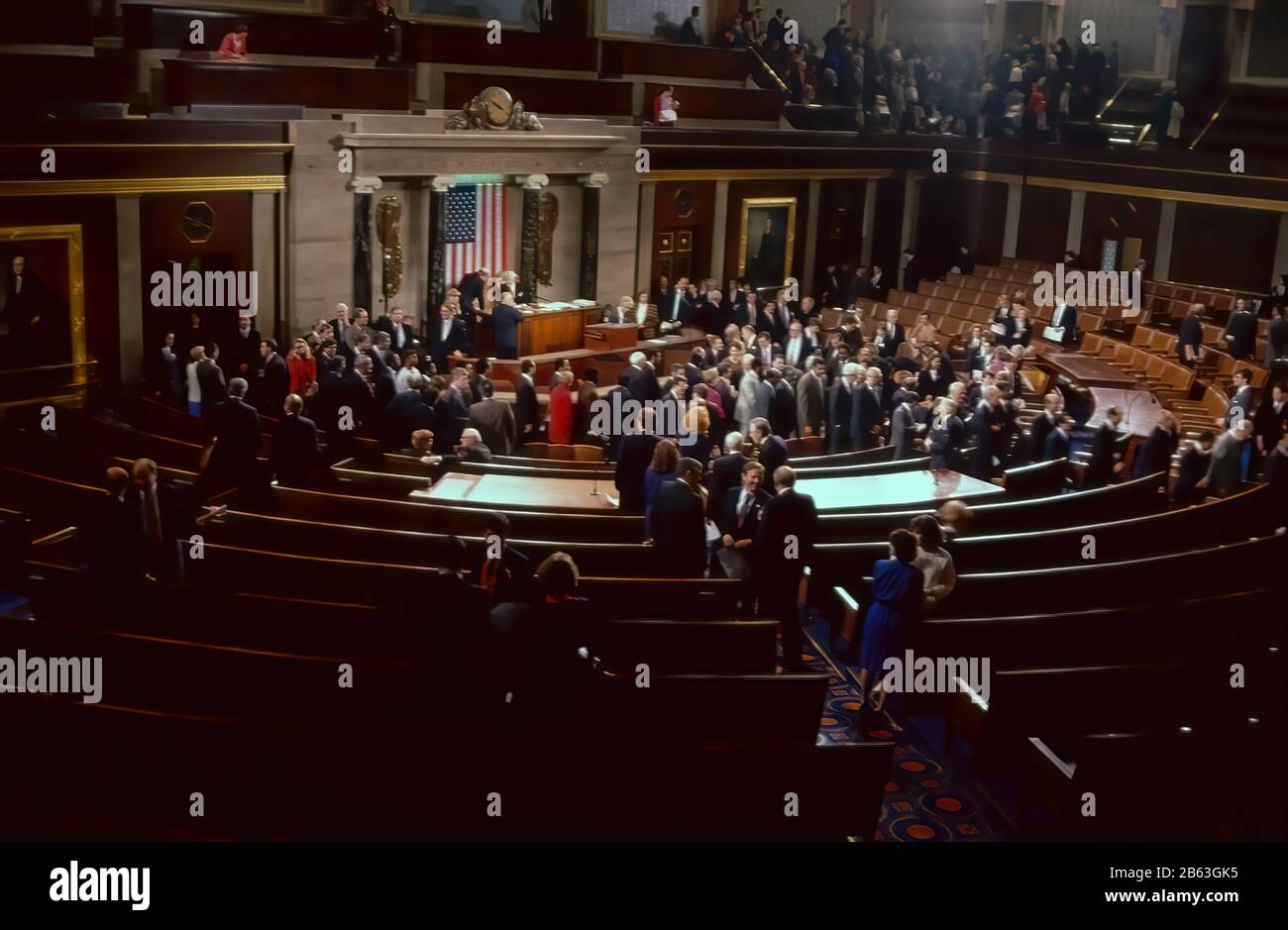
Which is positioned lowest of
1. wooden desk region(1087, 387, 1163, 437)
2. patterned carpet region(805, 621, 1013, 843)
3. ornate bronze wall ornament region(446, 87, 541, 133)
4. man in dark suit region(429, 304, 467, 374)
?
patterned carpet region(805, 621, 1013, 843)

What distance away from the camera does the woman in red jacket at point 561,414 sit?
1288 centimetres

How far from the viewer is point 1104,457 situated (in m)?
11.9

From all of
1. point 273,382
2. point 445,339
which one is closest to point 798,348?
point 445,339

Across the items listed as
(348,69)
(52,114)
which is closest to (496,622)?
(52,114)

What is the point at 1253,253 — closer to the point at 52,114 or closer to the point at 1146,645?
the point at 1146,645

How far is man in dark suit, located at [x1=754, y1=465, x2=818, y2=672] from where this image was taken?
8.21m

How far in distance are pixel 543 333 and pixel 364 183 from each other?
3006mm

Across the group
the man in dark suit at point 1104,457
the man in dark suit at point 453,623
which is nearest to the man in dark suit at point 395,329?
the man in dark suit at point 1104,457

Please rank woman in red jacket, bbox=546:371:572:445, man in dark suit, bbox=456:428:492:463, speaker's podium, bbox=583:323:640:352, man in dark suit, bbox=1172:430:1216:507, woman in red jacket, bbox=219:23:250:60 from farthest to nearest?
speaker's podium, bbox=583:323:640:352 → woman in red jacket, bbox=219:23:250:60 → woman in red jacket, bbox=546:371:572:445 → man in dark suit, bbox=1172:430:1216:507 → man in dark suit, bbox=456:428:492:463

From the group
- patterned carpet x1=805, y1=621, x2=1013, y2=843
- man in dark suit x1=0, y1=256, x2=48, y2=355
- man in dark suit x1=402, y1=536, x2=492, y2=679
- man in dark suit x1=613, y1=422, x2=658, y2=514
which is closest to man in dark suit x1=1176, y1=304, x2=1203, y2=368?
man in dark suit x1=613, y1=422, x2=658, y2=514

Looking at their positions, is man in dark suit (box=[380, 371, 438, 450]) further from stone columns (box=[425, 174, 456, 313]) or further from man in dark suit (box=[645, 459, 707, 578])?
stone columns (box=[425, 174, 456, 313])

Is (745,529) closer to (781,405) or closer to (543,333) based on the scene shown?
(781,405)

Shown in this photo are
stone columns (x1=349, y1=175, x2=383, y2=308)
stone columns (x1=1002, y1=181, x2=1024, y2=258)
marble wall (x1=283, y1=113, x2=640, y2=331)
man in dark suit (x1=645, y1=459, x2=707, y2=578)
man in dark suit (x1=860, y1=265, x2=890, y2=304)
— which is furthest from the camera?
stone columns (x1=1002, y1=181, x2=1024, y2=258)

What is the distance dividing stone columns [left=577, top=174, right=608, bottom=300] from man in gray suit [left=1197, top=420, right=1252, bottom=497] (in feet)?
33.8
